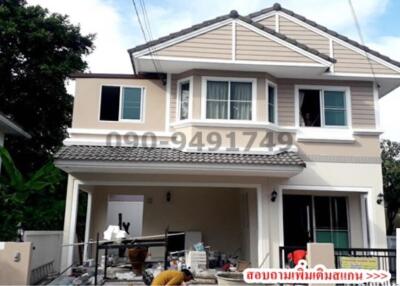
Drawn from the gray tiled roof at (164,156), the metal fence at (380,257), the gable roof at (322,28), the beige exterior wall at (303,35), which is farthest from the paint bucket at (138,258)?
the gable roof at (322,28)

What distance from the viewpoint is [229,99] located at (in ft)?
42.1

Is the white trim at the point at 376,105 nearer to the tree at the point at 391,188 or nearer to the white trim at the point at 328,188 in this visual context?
the white trim at the point at 328,188

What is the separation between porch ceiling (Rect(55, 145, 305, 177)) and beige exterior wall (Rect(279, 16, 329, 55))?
189 inches

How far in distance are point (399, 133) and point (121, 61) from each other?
22.9 meters

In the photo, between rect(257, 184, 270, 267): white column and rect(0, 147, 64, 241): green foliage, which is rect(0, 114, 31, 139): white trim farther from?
rect(257, 184, 270, 267): white column

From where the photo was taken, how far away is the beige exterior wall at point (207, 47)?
41.1ft

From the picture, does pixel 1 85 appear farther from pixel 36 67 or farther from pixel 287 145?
pixel 287 145

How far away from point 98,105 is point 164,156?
3.31 metres

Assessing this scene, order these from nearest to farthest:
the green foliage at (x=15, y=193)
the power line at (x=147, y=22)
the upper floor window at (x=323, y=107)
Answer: the power line at (x=147, y=22) < the green foliage at (x=15, y=193) < the upper floor window at (x=323, y=107)

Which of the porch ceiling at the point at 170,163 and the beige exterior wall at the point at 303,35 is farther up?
the beige exterior wall at the point at 303,35

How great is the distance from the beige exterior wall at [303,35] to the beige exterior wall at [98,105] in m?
5.32

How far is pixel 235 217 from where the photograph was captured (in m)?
15.5

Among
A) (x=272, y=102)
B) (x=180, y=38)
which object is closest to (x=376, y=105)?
(x=272, y=102)

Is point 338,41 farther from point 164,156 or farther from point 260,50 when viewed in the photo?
point 164,156
